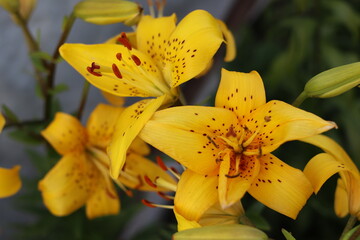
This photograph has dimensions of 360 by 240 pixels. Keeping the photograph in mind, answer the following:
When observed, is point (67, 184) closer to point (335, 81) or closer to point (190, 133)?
point (190, 133)

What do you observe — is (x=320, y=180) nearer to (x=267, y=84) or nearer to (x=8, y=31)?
(x=267, y=84)

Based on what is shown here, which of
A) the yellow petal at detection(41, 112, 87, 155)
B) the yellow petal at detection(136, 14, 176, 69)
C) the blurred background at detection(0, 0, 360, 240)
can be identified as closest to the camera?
the yellow petal at detection(136, 14, 176, 69)

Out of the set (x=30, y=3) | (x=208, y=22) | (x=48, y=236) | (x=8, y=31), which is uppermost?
(x=208, y=22)

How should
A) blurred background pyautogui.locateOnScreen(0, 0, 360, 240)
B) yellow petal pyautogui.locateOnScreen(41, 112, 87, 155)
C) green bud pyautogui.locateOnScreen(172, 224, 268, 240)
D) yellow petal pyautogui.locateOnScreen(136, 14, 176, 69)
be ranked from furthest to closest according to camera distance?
blurred background pyautogui.locateOnScreen(0, 0, 360, 240) < yellow petal pyautogui.locateOnScreen(41, 112, 87, 155) < yellow petal pyautogui.locateOnScreen(136, 14, 176, 69) < green bud pyautogui.locateOnScreen(172, 224, 268, 240)

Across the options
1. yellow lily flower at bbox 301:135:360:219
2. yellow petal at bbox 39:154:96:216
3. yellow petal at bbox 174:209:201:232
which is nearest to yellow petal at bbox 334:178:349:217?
yellow lily flower at bbox 301:135:360:219

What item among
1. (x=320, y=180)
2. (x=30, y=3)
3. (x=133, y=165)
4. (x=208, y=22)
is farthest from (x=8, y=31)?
(x=320, y=180)

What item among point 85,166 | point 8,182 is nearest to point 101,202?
point 85,166

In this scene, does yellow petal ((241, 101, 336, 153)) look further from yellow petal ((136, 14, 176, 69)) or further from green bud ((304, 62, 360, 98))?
yellow petal ((136, 14, 176, 69))

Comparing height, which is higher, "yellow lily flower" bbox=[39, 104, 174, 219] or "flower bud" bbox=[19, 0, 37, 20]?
"flower bud" bbox=[19, 0, 37, 20]
